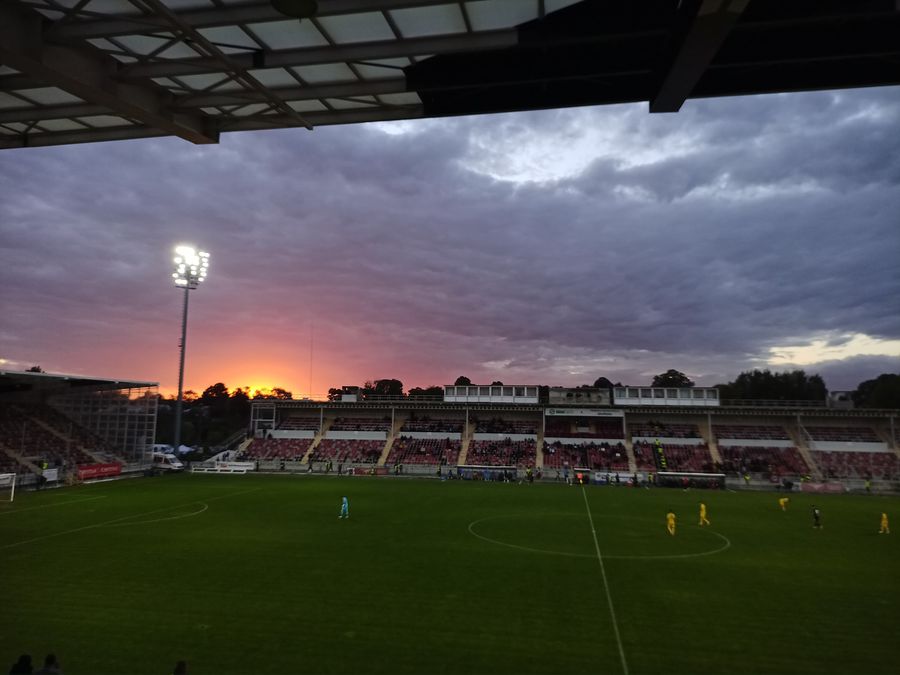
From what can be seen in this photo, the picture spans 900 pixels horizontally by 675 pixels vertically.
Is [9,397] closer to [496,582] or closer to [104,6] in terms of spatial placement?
[496,582]

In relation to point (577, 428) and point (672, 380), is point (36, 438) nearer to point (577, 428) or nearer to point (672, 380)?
point (577, 428)

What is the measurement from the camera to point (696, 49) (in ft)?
18.8

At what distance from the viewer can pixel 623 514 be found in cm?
3052

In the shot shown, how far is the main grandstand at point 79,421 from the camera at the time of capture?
147ft

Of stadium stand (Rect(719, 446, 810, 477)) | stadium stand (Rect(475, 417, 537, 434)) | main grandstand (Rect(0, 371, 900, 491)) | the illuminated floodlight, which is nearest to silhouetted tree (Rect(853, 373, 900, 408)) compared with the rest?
main grandstand (Rect(0, 371, 900, 491))

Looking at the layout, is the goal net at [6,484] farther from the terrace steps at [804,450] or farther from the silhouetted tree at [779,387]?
the silhouetted tree at [779,387]

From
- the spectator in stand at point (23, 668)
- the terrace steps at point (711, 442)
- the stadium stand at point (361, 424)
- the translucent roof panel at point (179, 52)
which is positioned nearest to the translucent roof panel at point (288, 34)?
the translucent roof panel at point (179, 52)

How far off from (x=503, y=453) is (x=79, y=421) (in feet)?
141

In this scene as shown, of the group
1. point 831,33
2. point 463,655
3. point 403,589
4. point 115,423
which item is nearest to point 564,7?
point 831,33

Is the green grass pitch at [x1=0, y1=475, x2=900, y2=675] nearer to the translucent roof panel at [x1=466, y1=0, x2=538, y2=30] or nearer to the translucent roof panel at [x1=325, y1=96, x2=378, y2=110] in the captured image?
the translucent roof panel at [x1=325, y1=96, x2=378, y2=110]

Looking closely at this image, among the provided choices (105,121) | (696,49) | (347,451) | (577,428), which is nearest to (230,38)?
(105,121)

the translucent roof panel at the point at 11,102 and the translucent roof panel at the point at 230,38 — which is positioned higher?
the translucent roof panel at the point at 230,38

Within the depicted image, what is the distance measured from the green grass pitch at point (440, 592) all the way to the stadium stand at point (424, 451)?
29.0 meters

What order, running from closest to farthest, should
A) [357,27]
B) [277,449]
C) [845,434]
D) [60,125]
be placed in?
[357,27], [60,125], [845,434], [277,449]
